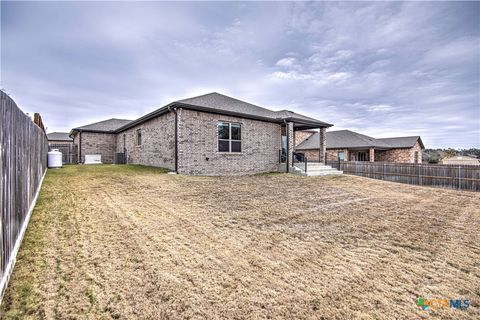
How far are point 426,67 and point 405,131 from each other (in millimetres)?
21234

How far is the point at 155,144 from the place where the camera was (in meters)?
13.3

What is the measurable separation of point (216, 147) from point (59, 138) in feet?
128

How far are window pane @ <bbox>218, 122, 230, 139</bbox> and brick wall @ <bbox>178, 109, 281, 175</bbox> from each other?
0.91 ft

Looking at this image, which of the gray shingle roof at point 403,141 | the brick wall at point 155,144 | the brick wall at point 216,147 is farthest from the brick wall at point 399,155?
the brick wall at point 155,144

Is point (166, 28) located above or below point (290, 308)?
above

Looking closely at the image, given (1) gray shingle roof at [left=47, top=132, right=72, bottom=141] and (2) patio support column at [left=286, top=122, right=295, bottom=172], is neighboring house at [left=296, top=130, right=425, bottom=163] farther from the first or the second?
(1) gray shingle roof at [left=47, top=132, right=72, bottom=141]

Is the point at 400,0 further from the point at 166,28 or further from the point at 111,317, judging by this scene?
the point at 111,317

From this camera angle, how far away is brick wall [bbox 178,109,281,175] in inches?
435

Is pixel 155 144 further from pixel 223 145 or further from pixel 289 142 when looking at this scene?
pixel 289 142

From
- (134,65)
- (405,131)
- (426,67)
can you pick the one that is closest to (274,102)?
(426,67)

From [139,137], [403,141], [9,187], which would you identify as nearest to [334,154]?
[403,141]

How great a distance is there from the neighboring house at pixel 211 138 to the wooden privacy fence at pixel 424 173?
154 inches

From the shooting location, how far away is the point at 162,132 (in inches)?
491

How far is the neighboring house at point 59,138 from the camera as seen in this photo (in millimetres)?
35466
